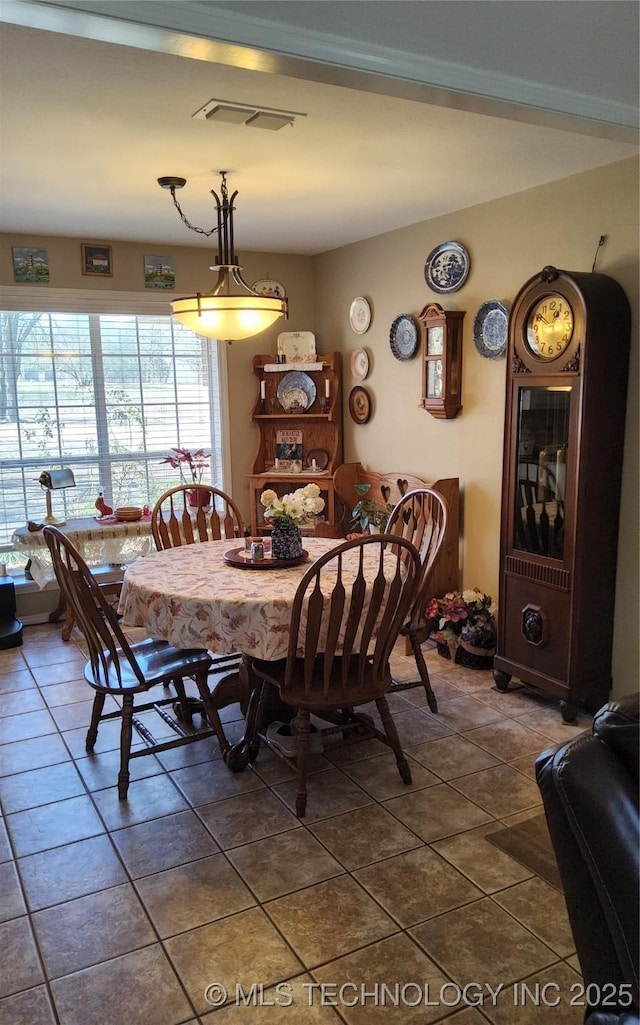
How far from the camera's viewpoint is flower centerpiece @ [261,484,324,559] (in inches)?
123

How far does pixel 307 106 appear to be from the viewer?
2.39 metres

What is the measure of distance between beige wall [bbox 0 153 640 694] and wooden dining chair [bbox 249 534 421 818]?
3.74 ft

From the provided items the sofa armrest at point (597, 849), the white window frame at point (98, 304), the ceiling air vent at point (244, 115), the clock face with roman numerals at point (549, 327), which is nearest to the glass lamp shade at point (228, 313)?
the ceiling air vent at point (244, 115)

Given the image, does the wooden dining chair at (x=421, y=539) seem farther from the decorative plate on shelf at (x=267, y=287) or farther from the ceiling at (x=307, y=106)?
the decorative plate on shelf at (x=267, y=287)

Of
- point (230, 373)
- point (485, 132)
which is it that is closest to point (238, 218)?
point (230, 373)

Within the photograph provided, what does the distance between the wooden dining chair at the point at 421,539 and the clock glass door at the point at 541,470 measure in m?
0.38

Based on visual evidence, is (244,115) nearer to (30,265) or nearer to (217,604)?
(217,604)

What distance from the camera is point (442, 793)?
2.76 metres

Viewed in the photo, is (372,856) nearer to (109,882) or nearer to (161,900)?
(161,900)

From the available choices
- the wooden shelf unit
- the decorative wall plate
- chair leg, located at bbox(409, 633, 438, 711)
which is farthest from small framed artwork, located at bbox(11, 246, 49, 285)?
chair leg, located at bbox(409, 633, 438, 711)

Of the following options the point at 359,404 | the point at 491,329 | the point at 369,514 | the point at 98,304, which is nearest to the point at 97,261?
the point at 98,304

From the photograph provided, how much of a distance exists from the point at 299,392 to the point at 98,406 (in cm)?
134

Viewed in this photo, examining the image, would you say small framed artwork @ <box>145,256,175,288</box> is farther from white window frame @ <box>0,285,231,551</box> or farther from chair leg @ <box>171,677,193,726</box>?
chair leg @ <box>171,677,193,726</box>

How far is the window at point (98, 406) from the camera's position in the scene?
4641mm
